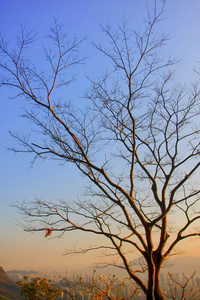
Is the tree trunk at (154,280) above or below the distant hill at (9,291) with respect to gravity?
above

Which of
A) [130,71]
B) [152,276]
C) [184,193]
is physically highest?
[130,71]

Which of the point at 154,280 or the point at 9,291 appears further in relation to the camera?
the point at 9,291

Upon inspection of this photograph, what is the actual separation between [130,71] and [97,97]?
3.32 ft

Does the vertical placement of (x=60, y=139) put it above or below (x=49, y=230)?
above

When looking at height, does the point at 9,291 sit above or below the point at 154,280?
below

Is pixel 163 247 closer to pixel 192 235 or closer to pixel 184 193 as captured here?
pixel 192 235

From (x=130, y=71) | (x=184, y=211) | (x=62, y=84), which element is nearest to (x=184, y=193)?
(x=184, y=211)

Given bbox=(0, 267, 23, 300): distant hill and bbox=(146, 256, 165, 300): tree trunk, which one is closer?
bbox=(146, 256, 165, 300): tree trunk

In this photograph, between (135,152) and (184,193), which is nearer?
(184,193)

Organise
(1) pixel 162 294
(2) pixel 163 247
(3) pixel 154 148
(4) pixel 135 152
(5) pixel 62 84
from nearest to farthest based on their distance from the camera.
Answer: (1) pixel 162 294 → (2) pixel 163 247 → (5) pixel 62 84 → (4) pixel 135 152 → (3) pixel 154 148

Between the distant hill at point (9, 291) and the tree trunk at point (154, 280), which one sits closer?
the tree trunk at point (154, 280)

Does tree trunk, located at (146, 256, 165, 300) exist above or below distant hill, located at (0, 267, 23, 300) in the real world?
above

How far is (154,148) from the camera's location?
5.98 m

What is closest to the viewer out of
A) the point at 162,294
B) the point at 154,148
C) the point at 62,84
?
the point at 162,294
